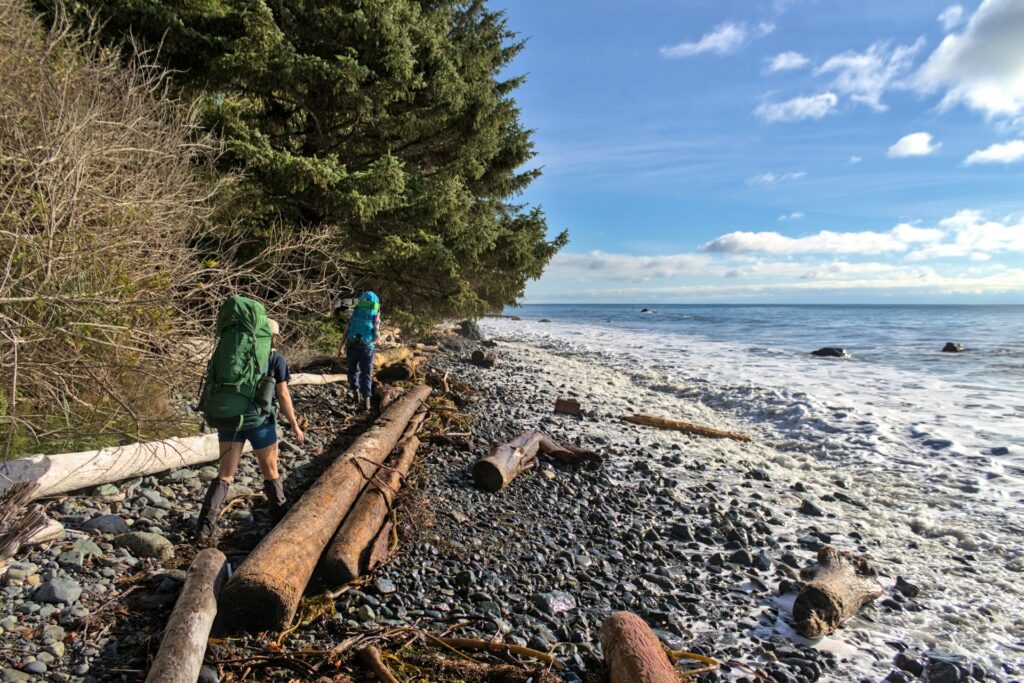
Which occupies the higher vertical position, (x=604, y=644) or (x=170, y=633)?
(x=170, y=633)

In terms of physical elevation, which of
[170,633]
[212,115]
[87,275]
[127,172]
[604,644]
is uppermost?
[212,115]

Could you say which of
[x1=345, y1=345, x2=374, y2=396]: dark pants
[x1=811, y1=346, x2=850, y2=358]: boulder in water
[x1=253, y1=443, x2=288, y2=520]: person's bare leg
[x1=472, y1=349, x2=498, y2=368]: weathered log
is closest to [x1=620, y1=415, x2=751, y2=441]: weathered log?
[x1=345, y1=345, x2=374, y2=396]: dark pants

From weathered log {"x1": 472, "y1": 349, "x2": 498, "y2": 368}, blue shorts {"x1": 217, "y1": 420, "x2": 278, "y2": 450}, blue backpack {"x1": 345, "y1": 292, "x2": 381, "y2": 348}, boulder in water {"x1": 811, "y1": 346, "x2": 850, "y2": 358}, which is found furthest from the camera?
boulder in water {"x1": 811, "y1": 346, "x2": 850, "y2": 358}

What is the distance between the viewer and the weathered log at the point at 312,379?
361 inches

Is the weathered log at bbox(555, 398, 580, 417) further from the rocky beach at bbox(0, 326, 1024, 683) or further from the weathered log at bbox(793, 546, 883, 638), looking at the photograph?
the weathered log at bbox(793, 546, 883, 638)

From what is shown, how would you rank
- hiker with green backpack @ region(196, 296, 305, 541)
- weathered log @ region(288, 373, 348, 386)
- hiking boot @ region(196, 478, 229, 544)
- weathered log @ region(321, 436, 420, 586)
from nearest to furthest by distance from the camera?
weathered log @ region(321, 436, 420, 586) < hiking boot @ region(196, 478, 229, 544) < hiker with green backpack @ region(196, 296, 305, 541) < weathered log @ region(288, 373, 348, 386)

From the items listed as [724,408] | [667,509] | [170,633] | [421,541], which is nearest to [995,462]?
[724,408]

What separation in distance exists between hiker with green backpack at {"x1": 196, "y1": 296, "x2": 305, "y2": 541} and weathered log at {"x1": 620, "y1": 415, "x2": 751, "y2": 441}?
21.7ft

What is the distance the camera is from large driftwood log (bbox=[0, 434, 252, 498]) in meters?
4.27

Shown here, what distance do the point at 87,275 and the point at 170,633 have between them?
14.7ft

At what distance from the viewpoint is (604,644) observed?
3166mm

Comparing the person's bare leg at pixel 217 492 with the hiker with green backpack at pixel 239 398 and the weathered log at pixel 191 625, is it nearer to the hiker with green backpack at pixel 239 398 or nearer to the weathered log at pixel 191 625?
the hiker with green backpack at pixel 239 398

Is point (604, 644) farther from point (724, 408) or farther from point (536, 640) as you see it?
point (724, 408)

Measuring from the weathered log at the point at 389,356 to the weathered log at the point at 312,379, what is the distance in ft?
4.94
